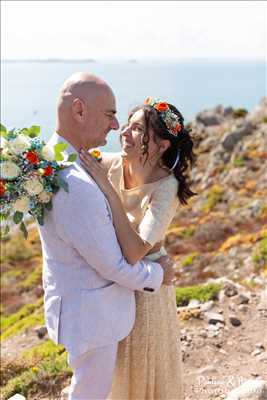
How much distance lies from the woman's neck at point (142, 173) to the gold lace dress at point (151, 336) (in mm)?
72

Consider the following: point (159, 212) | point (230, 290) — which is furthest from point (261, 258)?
point (159, 212)

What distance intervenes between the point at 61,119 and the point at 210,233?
610 inches

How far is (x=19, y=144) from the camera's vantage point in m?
2.98

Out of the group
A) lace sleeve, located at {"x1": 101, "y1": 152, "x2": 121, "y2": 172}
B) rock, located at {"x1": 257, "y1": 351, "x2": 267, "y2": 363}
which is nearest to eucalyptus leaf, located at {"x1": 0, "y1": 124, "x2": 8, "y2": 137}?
lace sleeve, located at {"x1": 101, "y1": 152, "x2": 121, "y2": 172}

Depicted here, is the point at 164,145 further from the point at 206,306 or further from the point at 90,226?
the point at 206,306

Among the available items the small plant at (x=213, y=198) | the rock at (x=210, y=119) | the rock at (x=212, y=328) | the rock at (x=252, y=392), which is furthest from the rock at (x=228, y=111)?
the rock at (x=252, y=392)

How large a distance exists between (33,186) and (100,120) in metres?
0.53

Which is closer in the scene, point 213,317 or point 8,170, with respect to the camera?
point 8,170

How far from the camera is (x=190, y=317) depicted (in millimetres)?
7336

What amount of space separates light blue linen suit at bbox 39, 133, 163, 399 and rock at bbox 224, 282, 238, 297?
15.5 ft

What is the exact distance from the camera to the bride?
146 inches

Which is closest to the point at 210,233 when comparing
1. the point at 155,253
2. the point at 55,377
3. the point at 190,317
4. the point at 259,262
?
the point at 259,262

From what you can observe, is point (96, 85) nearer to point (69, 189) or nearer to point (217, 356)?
point (69, 189)

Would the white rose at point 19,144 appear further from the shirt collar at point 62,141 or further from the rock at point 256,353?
the rock at point 256,353
